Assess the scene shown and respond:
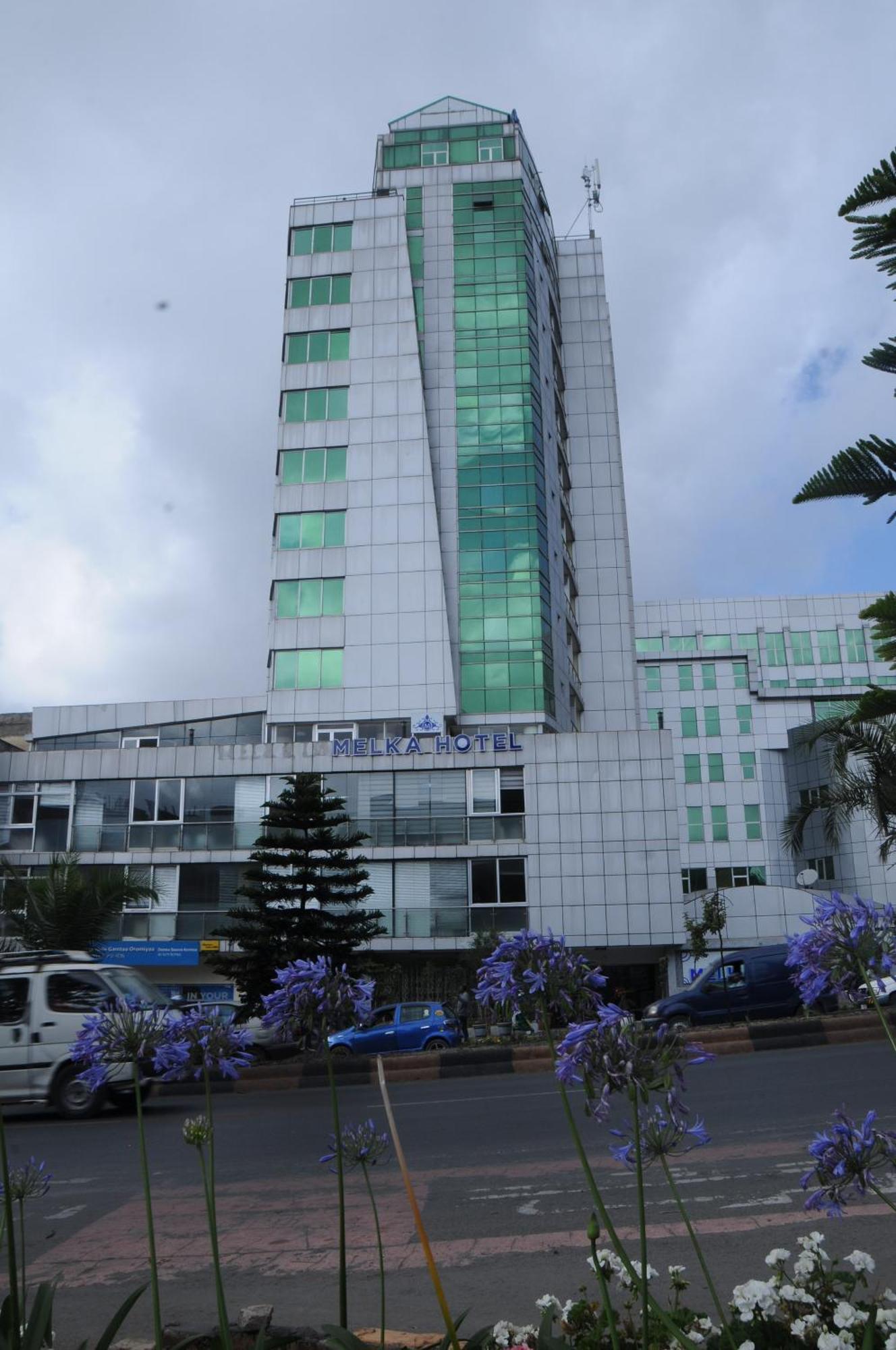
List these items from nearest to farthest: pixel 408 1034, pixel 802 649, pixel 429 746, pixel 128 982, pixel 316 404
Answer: pixel 128 982, pixel 408 1034, pixel 429 746, pixel 316 404, pixel 802 649

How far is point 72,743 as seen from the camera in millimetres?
59875

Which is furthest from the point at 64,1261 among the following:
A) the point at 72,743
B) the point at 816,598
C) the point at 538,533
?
the point at 816,598

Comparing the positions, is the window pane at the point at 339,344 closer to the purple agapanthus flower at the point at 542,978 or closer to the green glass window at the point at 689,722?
the green glass window at the point at 689,722

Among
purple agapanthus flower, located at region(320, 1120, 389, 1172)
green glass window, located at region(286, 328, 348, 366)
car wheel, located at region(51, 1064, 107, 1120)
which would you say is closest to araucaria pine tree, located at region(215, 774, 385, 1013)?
car wheel, located at region(51, 1064, 107, 1120)

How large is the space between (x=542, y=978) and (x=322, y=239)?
2088 inches

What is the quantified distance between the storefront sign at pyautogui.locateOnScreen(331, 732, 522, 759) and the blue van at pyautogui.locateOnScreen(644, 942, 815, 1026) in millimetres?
19039

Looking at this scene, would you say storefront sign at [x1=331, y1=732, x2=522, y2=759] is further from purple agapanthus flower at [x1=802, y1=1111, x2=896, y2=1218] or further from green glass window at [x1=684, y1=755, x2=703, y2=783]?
purple agapanthus flower at [x1=802, y1=1111, x2=896, y2=1218]

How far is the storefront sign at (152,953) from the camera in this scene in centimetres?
3884

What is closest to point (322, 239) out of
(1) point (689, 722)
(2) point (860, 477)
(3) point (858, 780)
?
(1) point (689, 722)

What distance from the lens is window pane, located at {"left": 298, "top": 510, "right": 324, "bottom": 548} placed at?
47.0m

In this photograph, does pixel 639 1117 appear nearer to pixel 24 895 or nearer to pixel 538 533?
pixel 24 895

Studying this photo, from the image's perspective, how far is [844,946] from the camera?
2.97m

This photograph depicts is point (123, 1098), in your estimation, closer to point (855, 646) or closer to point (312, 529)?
point (312, 529)

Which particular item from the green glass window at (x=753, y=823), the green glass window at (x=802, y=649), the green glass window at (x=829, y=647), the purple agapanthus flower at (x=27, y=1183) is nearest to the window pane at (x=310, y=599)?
the green glass window at (x=753, y=823)
